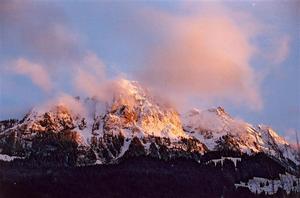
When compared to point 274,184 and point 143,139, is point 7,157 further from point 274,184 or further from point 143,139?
point 274,184

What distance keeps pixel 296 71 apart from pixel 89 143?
1.25 metres

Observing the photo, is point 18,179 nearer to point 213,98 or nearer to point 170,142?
point 170,142

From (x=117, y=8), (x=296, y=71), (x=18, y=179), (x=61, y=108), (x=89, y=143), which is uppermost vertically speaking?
(x=117, y=8)

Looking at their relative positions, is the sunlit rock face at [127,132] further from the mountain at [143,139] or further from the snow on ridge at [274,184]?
the snow on ridge at [274,184]

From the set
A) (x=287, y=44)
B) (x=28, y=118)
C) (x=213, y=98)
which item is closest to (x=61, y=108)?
(x=28, y=118)

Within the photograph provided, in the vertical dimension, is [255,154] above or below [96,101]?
below

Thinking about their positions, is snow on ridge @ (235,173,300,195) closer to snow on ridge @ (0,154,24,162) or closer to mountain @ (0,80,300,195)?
mountain @ (0,80,300,195)

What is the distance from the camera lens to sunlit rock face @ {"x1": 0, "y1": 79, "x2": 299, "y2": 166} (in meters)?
3.01

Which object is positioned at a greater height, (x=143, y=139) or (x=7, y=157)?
(x=143, y=139)

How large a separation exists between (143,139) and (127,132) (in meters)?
0.11

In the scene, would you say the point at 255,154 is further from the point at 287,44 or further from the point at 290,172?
the point at 287,44

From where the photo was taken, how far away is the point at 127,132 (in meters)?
3.13

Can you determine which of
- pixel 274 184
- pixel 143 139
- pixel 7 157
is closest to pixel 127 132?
pixel 143 139

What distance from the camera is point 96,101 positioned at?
3086 mm
